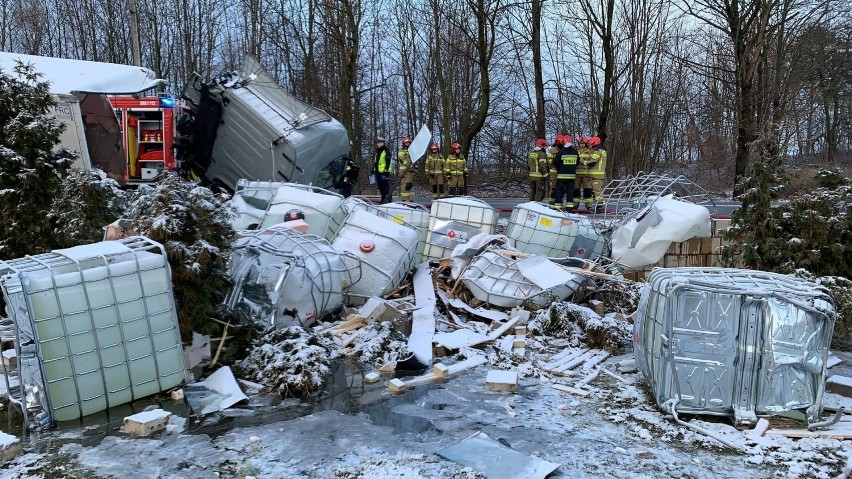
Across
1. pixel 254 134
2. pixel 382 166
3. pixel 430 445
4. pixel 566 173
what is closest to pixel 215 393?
pixel 430 445

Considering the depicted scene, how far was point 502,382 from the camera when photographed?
5.78 m

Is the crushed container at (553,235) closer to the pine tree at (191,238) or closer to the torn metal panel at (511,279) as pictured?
the torn metal panel at (511,279)

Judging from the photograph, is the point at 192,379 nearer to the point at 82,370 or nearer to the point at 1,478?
the point at 82,370

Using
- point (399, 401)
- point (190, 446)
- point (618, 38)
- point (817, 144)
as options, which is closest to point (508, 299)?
point (399, 401)

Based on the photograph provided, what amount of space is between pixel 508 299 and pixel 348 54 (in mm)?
16695

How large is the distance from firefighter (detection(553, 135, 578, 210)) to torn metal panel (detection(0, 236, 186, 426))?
1082cm

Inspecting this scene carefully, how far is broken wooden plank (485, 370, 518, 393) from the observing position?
5781 mm

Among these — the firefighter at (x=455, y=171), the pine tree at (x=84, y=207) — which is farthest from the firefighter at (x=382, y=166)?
the pine tree at (x=84, y=207)

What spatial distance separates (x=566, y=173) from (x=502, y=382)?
989 cm

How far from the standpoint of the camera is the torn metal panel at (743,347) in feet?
15.9

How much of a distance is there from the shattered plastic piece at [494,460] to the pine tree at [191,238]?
8.90 feet

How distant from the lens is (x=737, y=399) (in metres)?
4.98

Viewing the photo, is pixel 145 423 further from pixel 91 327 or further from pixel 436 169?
pixel 436 169

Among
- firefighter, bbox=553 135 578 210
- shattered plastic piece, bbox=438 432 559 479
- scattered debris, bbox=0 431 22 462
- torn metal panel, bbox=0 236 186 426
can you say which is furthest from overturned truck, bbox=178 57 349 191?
shattered plastic piece, bbox=438 432 559 479
